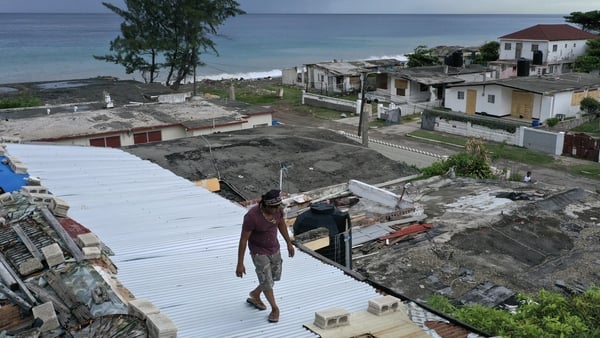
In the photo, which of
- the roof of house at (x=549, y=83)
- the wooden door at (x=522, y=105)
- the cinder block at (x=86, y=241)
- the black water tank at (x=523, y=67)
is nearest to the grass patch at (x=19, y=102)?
the cinder block at (x=86, y=241)

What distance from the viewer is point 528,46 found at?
60406 millimetres

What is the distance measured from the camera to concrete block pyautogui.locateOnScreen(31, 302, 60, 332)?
5320mm

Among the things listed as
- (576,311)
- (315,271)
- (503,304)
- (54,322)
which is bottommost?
(503,304)

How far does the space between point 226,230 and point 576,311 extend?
5.70 meters

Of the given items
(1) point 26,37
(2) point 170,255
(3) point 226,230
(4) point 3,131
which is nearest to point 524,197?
(3) point 226,230

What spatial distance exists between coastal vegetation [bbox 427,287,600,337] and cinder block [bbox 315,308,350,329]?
211 cm

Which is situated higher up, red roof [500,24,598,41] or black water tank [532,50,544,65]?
red roof [500,24,598,41]

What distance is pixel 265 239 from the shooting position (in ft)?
20.5

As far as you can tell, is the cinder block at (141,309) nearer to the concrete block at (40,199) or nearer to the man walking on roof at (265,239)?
the man walking on roof at (265,239)

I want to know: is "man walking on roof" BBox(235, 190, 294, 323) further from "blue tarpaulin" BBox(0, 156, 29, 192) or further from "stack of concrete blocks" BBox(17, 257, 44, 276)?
"blue tarpaulin" BBox(0, 156, 29, 192)

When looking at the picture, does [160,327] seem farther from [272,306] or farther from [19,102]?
[19,102]

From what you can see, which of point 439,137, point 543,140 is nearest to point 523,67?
point 439,137

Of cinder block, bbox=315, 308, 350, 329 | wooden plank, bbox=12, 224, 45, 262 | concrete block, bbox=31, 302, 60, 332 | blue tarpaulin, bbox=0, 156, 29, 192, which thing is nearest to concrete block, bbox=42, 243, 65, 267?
wooden plank, bbox=12, 224, 45, 262

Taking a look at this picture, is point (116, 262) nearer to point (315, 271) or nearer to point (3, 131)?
point (315, 271)
